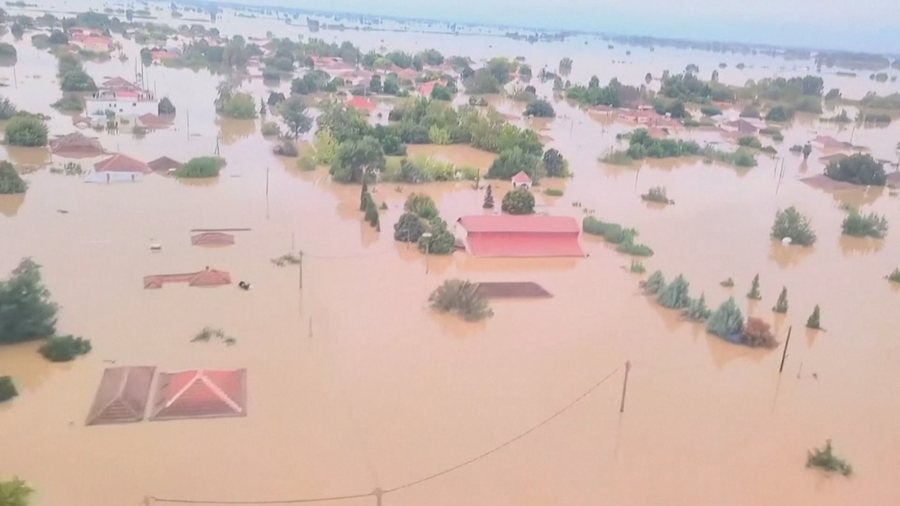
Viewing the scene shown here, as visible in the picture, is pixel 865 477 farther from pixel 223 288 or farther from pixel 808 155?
pixel 808 155

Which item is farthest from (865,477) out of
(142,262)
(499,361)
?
(142,262)

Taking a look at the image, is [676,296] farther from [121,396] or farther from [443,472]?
[121,396]

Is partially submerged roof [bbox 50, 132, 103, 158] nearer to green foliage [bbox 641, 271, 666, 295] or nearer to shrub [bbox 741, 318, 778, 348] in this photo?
green foliage [bbox 641, 271, 666, 295]

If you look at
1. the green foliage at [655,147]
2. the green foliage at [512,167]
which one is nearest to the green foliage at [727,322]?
the green foliage at [512,167]

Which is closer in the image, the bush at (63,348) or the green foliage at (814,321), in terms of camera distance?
the bush at (63,348)

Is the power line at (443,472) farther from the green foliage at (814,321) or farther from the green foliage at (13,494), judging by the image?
the green foliage at (814,321)

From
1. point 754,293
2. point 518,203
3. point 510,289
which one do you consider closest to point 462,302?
point 510,289
